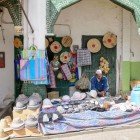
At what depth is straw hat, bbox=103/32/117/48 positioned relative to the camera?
503 inches

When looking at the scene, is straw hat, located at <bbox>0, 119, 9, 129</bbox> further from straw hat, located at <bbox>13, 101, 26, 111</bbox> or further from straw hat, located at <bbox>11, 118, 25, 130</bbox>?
straw hat, located at <bbox>13, 101, 26, 111</bbox>

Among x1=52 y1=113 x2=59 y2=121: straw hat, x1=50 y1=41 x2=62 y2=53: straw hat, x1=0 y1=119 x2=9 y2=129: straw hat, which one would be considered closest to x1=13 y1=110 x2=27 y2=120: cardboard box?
x1=0 y1=119 x2=9 y2=129: straw hat

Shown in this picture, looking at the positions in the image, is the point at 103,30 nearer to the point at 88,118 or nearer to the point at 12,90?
the point at 12,90

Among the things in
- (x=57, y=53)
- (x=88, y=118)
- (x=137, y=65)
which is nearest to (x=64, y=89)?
(x=57, y=53)

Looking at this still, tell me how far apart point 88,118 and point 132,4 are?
4.07 m

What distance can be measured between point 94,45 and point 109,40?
577 millimetres

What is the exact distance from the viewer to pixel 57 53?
40.3ft

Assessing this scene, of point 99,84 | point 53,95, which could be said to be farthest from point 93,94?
point 53,95

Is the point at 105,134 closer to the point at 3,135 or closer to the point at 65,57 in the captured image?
the point at 3,135

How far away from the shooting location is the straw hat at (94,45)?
41.4ft

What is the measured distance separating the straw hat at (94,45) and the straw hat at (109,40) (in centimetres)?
25

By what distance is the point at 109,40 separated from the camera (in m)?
12.8

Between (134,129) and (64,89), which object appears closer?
(134,129)

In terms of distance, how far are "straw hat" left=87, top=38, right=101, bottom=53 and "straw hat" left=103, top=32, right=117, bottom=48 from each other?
0.25 meters
